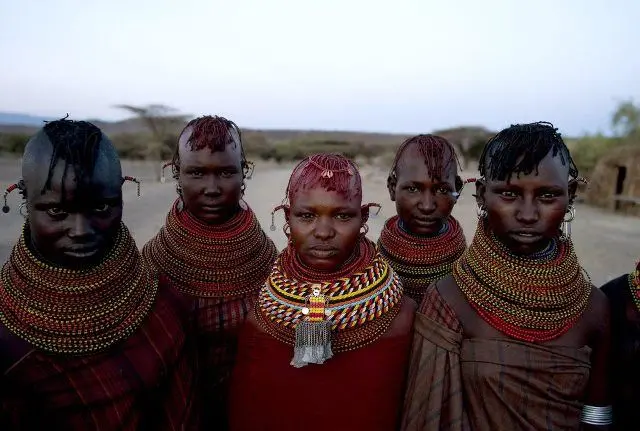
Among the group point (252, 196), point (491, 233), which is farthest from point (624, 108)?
point (491, 233)

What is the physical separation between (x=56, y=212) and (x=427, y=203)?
1866mm

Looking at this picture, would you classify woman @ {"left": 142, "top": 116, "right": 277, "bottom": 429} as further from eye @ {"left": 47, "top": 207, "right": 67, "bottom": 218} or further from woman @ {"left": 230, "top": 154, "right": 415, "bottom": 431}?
eye @ {"left": 47, "top": 207, "right": 67, "bottom": 218}

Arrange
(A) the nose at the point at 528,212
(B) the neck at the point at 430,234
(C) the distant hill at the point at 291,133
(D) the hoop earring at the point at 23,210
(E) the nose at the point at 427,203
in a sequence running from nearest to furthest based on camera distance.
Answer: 1. (D) the hoop earring at the point at 23,210
2. (A) the nose at the point at 528,212
3. (E) the nose at the point at 427,203
4. (B) the neck at the point at 430,234
5. (C) the distant hill at the point at 291,133

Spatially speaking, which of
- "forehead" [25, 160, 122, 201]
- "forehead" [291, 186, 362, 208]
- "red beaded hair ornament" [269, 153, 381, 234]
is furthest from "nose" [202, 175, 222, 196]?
"forehead" [25, 160, 122, 201]

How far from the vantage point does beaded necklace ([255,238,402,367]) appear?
5.89 feet

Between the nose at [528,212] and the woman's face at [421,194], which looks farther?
the woman's face at [421,194]

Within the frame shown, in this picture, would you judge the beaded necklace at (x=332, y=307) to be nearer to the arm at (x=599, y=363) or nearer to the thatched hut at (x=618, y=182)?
the arm at (x=599, y=363)

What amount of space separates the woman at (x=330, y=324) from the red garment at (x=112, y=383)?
0.31 meters

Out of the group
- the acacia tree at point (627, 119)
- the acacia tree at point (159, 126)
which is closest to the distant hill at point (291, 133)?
the acacia tree at point (159, 126)

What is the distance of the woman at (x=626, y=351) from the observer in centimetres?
194

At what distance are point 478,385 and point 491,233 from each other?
0.62 m

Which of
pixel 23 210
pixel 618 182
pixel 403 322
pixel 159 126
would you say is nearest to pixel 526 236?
pixel 403 322

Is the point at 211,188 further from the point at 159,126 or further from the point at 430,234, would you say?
the point at 159,126

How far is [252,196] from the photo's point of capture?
1488 centimetres
